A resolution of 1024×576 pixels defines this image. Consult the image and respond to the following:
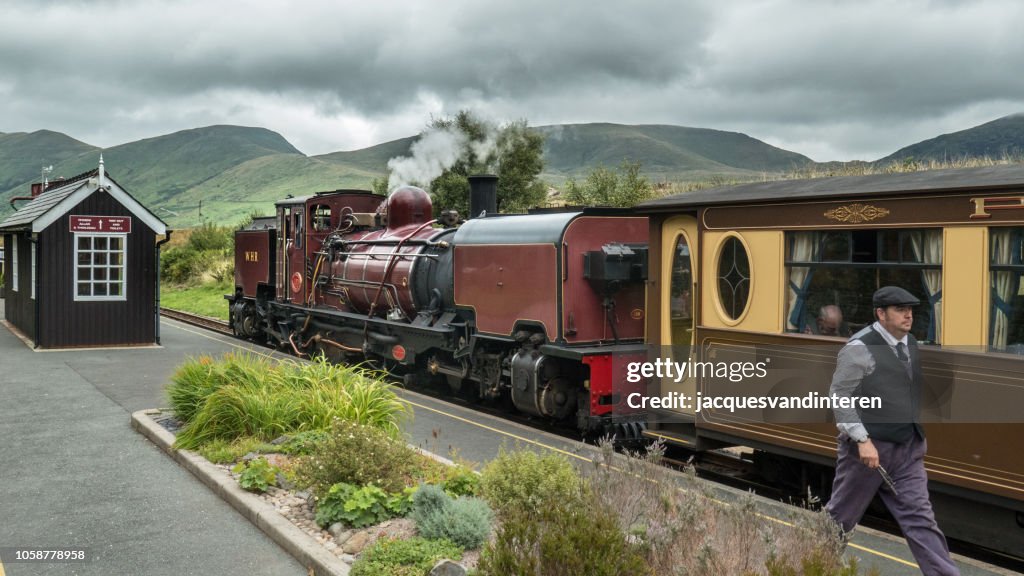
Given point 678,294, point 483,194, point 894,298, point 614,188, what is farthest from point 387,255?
point 614,188

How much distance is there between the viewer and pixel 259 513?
6418 mm

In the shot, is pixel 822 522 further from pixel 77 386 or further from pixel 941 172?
pixel 77 386

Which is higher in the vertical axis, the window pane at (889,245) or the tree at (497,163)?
the tree at (497,163)

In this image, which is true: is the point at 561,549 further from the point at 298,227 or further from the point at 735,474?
the point at 298,227

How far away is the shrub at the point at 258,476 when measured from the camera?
6984 mm

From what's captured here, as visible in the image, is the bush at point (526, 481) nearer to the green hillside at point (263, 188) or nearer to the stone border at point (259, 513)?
the stone border at point (259, 513)

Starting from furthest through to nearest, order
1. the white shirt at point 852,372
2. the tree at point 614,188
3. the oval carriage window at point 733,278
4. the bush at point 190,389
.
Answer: the tree at point 614,188, the bush at point 190,389, the oval carriage window at point 733,278, the white shirt at point 852,372

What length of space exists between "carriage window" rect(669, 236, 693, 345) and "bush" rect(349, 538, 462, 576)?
14.0 ft

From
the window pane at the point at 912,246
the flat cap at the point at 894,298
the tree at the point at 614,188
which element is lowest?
the flat cap at the point at 894,298

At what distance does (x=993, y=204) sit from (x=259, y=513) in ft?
19.4

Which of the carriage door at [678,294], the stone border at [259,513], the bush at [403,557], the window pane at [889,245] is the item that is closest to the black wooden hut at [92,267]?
the stone border at [259,513]

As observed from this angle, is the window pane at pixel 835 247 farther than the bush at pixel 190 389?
No

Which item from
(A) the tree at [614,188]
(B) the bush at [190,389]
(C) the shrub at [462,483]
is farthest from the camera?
(A) the tree at [614,188]

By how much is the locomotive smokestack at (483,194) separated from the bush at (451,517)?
27.0 feet
